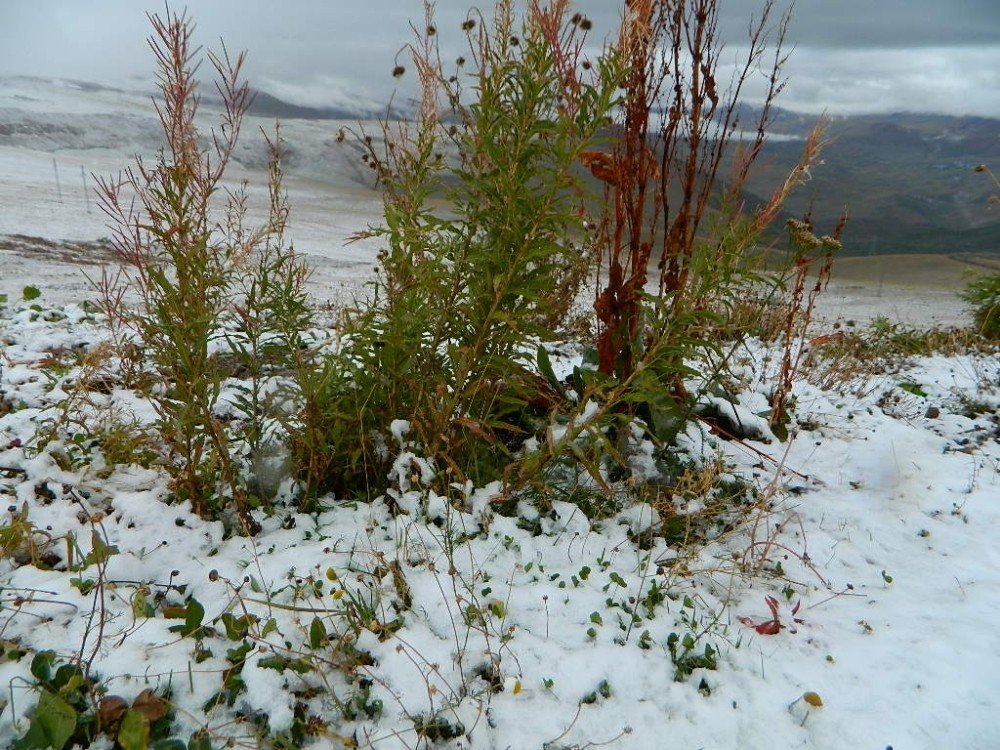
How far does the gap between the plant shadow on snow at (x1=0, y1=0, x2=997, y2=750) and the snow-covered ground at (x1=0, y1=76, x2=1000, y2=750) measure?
1cm

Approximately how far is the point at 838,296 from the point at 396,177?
1293 cm

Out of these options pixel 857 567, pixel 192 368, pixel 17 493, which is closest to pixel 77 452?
pixel 17 493

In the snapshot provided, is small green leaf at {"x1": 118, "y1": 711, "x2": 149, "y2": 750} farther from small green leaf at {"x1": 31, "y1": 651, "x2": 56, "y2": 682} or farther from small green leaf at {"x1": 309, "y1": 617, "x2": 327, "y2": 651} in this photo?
small green leaf at {"x1": 309, "y1": 617, "x2": 327, "y2": 651}

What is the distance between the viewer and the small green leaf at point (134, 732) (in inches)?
65.5

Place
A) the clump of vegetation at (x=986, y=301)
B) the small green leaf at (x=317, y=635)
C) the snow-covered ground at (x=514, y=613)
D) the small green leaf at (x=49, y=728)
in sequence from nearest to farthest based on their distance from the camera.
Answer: the small green leaf at (x=49, y=728)
the snow-covered ground at (x=514, y=613)
the small green leaf at (x=317, y=635)
the clump of vegetation at (x=986, y=301)

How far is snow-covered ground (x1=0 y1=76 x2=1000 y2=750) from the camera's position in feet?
6.28

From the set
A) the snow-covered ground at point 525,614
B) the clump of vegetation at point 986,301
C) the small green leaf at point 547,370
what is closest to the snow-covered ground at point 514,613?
the snow-covered ground at point 525,614

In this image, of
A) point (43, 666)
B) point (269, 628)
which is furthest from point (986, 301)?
point (43, 666)

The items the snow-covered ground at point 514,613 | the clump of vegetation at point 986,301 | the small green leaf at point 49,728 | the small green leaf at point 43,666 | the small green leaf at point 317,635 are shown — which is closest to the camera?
the small green leaf at point 49,728

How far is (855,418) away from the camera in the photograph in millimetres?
4348

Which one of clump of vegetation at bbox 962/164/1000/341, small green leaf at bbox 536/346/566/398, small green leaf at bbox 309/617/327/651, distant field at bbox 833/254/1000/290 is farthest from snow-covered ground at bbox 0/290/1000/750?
distant field at bbox 833/254/1000/290

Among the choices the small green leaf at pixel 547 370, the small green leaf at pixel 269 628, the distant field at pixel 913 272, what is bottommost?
the distant field at pixel 913 272

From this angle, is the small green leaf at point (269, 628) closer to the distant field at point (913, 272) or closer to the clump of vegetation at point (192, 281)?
the clump of vegetation at point (192, 281)

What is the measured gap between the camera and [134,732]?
1.68 m
